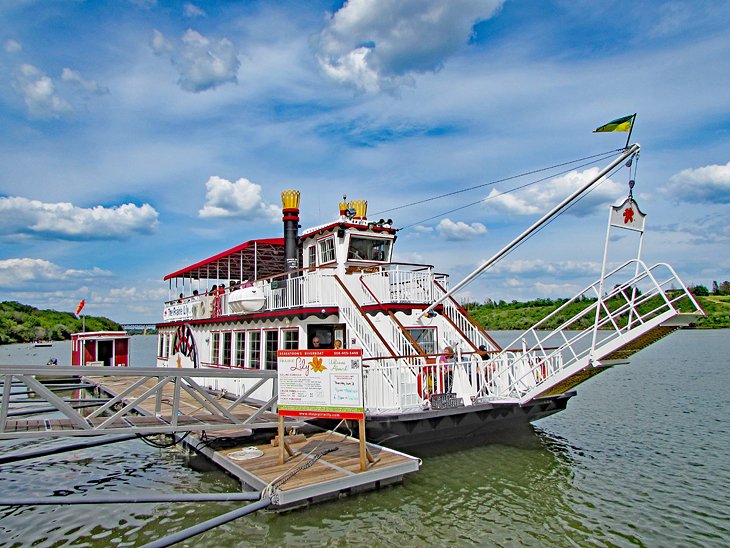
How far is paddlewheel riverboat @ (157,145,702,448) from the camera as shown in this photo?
10594mm

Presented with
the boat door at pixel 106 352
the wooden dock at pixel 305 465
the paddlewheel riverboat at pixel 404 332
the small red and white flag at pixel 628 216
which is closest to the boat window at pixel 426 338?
the paddlewheel riverboat at pixel 404 332

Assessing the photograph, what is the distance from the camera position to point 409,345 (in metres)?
13.1

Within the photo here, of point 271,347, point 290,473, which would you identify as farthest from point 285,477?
point 271,347

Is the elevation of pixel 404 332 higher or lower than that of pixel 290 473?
higher

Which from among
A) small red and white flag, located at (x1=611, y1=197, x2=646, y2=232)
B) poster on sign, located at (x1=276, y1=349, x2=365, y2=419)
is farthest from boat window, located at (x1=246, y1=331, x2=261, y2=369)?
small red and white flag, located at (x1=611, y1=197, x2=646, y2=232)

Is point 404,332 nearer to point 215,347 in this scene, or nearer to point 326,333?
point 326,333

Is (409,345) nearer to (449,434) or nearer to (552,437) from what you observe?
(449,434)

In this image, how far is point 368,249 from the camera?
16.6 meters

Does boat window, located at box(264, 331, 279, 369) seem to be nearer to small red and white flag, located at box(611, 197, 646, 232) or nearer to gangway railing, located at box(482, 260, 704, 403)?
gangway railing, located at box(482, 260, 704, 403)

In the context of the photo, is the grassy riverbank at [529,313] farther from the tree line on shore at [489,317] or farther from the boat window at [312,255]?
the boat window at [312,255]

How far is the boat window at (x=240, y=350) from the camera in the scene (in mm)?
17000

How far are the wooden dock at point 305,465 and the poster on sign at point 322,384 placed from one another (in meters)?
0.96

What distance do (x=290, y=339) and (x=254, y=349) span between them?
2.29m

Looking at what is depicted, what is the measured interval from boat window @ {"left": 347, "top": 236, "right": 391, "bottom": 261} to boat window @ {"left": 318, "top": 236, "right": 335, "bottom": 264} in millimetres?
540
